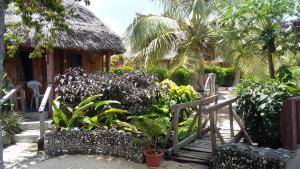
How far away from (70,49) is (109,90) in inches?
164

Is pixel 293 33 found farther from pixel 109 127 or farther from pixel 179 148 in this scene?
pixel 109 127

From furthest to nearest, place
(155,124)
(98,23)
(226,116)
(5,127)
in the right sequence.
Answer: (98,23)
(226,116)
(5,127)
(155,124)

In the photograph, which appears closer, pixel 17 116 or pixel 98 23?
pixel 17 116

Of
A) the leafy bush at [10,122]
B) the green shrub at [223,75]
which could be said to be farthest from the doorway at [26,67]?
→ the green shrub at [223,75]

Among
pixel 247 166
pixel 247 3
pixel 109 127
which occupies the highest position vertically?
pixel 247 3

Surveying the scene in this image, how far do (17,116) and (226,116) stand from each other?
290 inches

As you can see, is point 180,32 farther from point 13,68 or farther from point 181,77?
point 13,68

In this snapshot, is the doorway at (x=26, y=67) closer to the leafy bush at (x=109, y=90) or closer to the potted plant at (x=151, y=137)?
the leafy bush at (x=109, y=90)

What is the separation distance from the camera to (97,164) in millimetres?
7188

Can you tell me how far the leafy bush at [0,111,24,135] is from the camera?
9117mm

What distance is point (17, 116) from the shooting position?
9570 millimetres

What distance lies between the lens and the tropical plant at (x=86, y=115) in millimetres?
8273

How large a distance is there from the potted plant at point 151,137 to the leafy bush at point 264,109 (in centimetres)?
217

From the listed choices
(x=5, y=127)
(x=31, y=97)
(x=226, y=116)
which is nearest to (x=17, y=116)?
(x=5, y=127)
